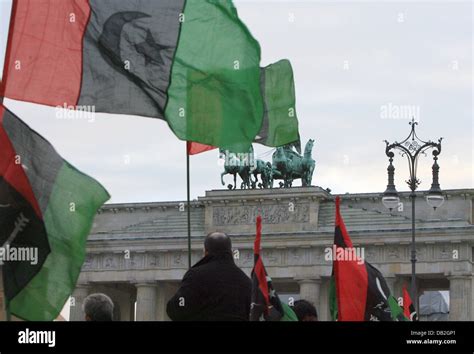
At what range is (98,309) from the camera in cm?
840

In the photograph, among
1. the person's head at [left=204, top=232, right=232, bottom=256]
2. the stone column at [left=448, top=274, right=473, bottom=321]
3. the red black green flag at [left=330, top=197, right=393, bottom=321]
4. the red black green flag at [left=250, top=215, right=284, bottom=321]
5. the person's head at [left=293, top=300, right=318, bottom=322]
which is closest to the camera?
the person's head at [left=204, top=232, right=232, bottom=256]

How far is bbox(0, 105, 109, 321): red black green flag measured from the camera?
866cm

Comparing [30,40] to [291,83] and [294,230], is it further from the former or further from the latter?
[294,230]

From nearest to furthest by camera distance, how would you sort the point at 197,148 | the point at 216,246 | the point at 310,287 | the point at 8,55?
1. the point at 216,246
2. the point at 8,55
3. the point at 197,148
4. the point at 310,287

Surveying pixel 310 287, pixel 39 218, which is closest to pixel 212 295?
pixel 39 218

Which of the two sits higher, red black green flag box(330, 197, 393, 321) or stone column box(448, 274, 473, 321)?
stone column box(448, 274, 473, 321)

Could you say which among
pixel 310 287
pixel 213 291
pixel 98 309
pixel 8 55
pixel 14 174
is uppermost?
pixel 310 287

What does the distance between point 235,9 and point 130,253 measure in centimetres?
5763

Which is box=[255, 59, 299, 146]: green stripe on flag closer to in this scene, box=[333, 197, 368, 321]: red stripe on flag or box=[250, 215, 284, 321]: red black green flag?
box=[250, 215, 284, 321]: red black green flag

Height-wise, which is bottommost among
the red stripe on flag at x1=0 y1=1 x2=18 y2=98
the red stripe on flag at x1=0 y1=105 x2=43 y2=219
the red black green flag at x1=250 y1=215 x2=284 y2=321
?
the red black green flag at x1=250 y1=215 x2=284 y2=321

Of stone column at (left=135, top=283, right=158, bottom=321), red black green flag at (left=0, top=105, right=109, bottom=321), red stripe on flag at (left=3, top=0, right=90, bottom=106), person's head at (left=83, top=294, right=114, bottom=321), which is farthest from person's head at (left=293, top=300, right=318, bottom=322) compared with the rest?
stone column at (left=135, top=283, right=158, bottom=321)

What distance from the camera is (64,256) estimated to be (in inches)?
346

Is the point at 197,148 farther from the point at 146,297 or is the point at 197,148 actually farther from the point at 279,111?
the point at 146,297

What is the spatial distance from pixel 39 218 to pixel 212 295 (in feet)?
3.74
